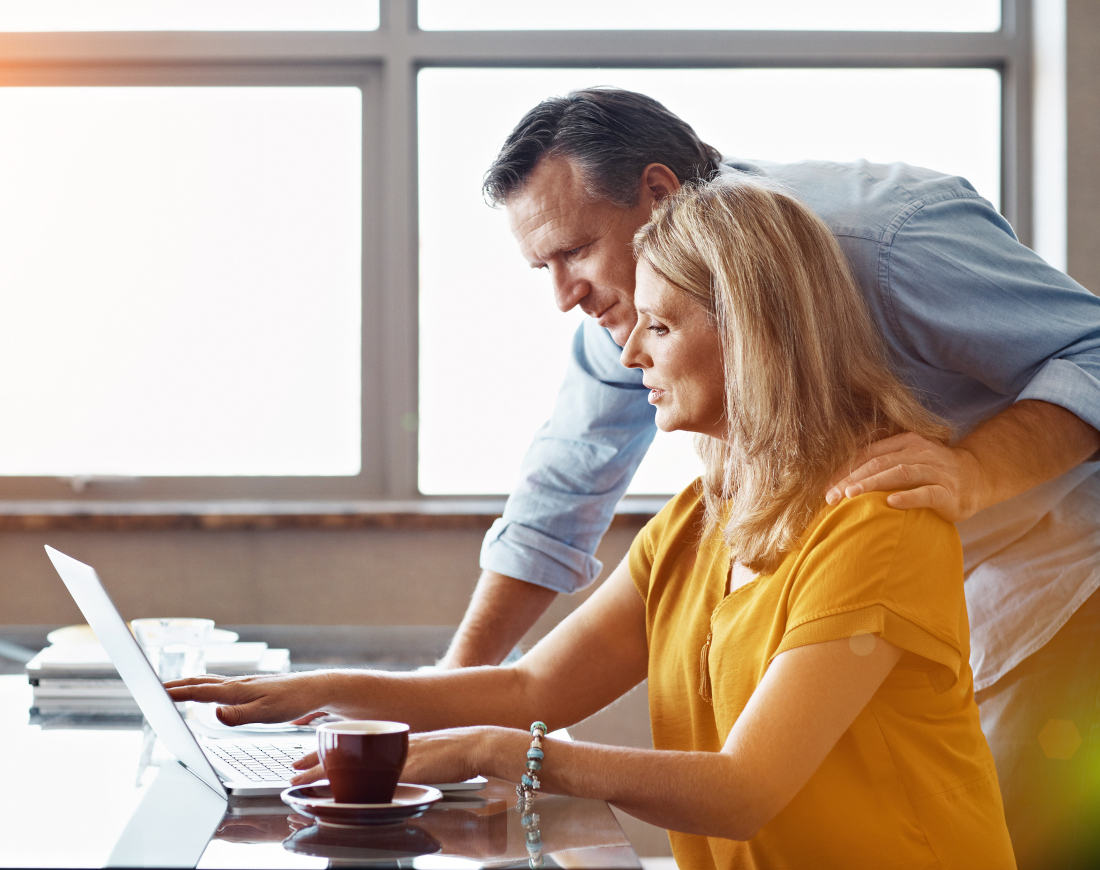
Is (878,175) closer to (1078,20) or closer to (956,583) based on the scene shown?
(956,583)

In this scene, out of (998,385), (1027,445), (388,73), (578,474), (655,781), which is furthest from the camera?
(388,73)

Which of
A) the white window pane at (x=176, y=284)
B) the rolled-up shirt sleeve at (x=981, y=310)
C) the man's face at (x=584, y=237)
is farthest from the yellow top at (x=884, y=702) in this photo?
the white window pane at (x=176, y=284)

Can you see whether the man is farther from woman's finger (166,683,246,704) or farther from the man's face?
woman's finger (166,683,246,704)

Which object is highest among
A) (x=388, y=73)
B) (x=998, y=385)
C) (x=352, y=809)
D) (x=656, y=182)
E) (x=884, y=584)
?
(x=388, y=73)

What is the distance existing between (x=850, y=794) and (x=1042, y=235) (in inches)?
81.1

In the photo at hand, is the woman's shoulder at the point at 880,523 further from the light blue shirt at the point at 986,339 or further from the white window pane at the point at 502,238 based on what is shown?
the white window pane at the point at 502,238

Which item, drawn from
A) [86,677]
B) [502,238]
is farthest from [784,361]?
[502,238]

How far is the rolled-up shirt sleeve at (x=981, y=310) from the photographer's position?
50.1 inches

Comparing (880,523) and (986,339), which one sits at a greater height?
(986,339)

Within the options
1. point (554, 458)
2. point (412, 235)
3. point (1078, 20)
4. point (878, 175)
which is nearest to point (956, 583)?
point (878, 175)

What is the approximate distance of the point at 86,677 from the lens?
1319 millimetres

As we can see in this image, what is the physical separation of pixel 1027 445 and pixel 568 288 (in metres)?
0.67

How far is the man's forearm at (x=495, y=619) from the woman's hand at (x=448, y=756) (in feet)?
1.78

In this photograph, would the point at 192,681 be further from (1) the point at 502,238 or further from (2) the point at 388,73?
(2) the point at 388,73
